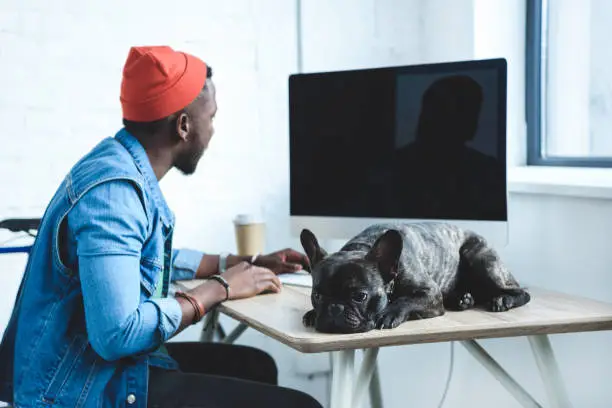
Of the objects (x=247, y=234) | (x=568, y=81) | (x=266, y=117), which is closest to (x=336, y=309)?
(x=247, y=234)

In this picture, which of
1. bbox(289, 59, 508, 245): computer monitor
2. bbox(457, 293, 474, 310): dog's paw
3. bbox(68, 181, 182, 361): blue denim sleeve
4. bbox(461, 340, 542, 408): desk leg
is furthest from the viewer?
bbox(289, 59, 508, 245): computer monitor

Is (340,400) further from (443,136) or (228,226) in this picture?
(228,226)

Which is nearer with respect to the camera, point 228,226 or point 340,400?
point 340,400

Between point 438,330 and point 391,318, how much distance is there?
3.2 inches

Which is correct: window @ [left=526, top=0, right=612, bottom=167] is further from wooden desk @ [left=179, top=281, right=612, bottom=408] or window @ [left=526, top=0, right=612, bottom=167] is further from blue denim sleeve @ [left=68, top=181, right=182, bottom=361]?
blue denim sleeve @ [left=68, top=181, right=182, bottom=361]

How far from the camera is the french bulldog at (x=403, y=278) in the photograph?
4.60 ft

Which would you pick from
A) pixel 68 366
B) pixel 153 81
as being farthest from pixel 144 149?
pixel 68 366

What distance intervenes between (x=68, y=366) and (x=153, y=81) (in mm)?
533

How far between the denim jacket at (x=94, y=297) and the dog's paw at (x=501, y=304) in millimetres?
580

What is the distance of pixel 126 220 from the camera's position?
1.39m

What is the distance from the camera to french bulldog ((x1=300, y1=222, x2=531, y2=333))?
140 cm

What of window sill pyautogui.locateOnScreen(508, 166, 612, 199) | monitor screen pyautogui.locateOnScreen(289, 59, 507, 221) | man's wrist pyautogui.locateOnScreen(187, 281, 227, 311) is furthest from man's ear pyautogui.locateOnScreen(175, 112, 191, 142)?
window sill pyautogui.locateOnScreen(508, 166, 612, 199)

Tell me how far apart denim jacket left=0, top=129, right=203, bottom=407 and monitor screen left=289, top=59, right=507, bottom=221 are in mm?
631

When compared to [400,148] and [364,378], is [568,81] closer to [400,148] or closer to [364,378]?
[400,148]
